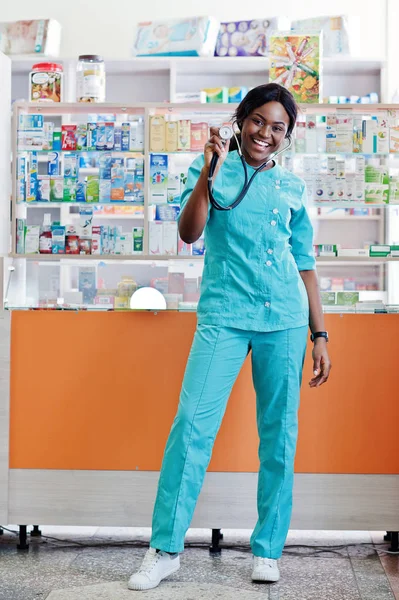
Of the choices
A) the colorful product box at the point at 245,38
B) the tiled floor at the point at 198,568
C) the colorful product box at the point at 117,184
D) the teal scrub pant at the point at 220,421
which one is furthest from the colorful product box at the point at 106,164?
the colorful product box at the point at 245,38

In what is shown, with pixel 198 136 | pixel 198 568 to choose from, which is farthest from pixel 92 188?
pixel 198 568

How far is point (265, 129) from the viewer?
102 inches

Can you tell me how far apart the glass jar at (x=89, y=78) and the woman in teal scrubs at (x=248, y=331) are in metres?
1.15

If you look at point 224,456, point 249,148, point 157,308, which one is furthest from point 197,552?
point 249,148

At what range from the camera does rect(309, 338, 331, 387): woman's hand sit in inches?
108

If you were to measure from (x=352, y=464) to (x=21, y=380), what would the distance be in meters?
1.22

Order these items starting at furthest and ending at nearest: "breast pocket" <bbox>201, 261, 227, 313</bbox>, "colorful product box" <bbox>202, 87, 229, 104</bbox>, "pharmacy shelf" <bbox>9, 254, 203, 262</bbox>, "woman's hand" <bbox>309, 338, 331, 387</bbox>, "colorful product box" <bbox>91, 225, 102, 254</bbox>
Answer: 1. "colorful product box" <bbox>202, 87, 229, 104</bbox>
2. "colorful product box" <bbox>91, 225, 102, 254</bbox>
3. "pharmacy shelf" <bbox>9, 254, 203, 262</bbox>
4. "woman's hand" <bbox>309, 338, 331, 387</bbox>
5. "breast pocket" <bbox>201, 261, 227, 313</bbox>

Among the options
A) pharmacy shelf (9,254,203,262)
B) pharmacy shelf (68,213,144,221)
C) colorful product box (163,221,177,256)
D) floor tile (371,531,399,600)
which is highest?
pharmacy shelf (68,213,144,221)

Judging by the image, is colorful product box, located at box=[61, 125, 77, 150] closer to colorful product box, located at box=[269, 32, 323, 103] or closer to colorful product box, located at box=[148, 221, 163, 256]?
colorful product box, located at box=[148, 221, 163, 256]

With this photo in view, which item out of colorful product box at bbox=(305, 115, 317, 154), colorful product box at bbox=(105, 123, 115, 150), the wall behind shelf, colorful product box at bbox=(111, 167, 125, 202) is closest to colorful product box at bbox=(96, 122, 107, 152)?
colorful product box at bbox=(105, 123, 115, 150)

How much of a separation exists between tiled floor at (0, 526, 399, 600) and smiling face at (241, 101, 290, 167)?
4.32 ft

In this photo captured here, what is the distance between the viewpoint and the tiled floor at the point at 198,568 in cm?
259

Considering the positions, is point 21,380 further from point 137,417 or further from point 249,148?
point 249,148

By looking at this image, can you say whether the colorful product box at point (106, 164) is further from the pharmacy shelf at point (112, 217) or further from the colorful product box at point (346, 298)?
the colorful product box at point (346, 298)
